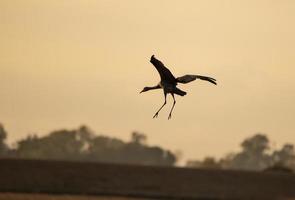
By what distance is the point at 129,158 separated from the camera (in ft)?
371

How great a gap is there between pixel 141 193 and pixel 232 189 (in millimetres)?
4279

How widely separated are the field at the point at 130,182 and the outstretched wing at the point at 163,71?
791 inches

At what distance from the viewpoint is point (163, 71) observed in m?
22.6

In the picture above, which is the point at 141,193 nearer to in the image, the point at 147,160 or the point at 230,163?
the point at 147,160

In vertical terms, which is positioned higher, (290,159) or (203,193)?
(290,159)

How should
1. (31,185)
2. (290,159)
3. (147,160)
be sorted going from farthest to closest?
(290,159) → (147,160) → (31,185)

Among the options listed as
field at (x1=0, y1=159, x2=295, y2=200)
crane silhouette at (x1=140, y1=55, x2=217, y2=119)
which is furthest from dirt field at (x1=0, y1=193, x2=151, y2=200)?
crane silhouette at (x1=140, y1=55, x2=217, y2=119)

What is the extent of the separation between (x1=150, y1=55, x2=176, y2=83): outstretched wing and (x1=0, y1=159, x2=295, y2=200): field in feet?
65.9

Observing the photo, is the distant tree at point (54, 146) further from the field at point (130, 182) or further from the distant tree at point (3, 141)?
the field at point (130, 182)

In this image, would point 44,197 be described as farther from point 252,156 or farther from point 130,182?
point 252,156

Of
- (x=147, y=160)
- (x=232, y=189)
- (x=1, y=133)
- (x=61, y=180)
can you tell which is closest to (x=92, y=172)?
(x=61, y=180)

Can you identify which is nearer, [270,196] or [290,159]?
[270,196]

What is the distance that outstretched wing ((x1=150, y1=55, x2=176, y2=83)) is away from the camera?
22250mm

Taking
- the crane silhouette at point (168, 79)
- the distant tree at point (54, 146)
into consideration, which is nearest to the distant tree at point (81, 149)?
the distant tree at point (54, 146)
